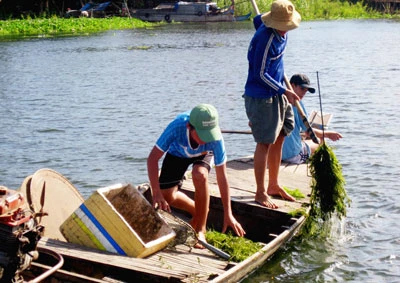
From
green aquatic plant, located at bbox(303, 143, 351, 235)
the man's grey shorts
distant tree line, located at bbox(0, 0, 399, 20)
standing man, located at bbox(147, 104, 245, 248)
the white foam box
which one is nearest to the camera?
the white foam box

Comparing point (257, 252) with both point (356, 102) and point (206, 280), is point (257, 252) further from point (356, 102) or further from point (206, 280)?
point (356, 102)

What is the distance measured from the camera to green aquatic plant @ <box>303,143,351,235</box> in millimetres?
7570

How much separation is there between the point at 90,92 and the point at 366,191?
11088 mm

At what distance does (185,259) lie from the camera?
6.09 m

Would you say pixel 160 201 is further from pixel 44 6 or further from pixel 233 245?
pixel 44 6

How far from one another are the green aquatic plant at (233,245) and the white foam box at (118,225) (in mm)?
561

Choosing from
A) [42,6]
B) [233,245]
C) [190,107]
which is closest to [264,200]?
[233,245]

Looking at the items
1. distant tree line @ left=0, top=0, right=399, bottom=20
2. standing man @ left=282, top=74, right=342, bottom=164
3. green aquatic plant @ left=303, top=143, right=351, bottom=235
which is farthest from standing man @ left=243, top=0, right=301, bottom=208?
distant tree line @ left=0, top=0, right=399, bottom=20

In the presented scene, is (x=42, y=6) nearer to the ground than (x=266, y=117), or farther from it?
nearer to the ground

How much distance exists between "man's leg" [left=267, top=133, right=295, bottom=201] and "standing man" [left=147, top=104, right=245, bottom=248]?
1.14 metres

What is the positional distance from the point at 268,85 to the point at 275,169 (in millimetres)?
1068

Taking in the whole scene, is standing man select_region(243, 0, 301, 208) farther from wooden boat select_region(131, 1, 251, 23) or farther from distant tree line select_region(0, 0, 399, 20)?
wooden boat select_region(131, 1, 251, 23)

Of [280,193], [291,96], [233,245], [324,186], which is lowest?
[233,245]

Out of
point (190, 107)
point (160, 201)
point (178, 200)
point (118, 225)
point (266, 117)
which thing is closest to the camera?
point (118, 225)
